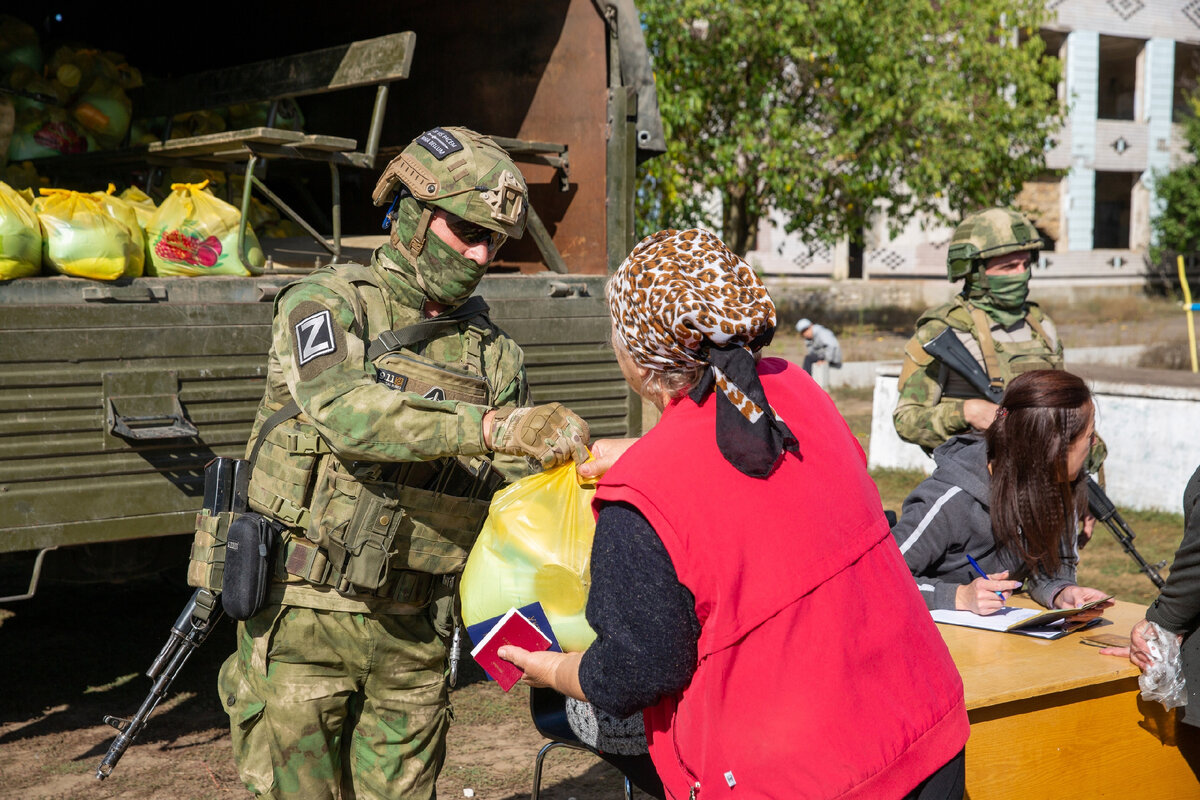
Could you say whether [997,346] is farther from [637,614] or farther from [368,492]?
[637,614]

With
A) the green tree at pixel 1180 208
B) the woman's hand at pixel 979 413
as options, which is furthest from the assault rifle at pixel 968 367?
the green tree at pixel 1180 208

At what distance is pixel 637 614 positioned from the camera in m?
1.52

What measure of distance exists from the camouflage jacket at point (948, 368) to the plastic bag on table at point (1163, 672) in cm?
149

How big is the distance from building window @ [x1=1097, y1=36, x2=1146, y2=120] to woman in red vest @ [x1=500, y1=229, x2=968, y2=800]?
29.4 metres

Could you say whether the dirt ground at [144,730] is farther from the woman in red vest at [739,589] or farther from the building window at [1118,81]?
the building window at [1118,81]

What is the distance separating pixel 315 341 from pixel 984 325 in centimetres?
260

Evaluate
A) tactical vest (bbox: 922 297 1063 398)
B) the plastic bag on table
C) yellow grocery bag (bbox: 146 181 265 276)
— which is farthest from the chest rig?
yellow grocery bag (bbox: 146 181 265 276)

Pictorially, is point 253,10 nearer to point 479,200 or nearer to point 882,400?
point 479,200

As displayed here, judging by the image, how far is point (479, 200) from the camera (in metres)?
2.37

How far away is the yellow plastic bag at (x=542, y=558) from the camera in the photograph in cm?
191

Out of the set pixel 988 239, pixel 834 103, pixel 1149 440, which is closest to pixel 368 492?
pixel 988 239

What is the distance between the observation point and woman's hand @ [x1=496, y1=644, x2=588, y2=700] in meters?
1.68

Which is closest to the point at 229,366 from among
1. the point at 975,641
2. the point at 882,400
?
the point at 975,641

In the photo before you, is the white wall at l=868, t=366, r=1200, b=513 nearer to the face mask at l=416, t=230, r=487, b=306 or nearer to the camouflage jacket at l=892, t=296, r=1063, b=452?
the camouflage jacket at l=892, t=296, r=1063, b=452
